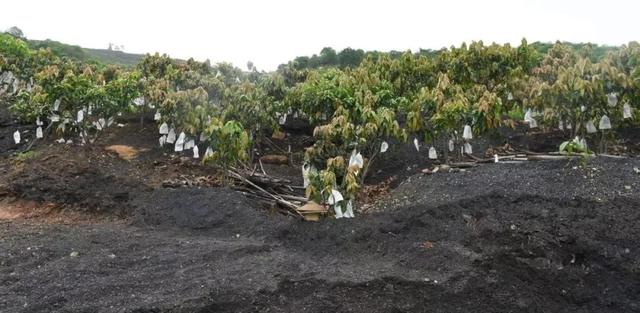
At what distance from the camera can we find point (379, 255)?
5078 millimetres

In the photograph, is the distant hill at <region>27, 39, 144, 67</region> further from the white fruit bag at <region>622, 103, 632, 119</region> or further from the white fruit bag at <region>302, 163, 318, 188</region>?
the white fruit bag at <region>622, 103, 632, 119</region>

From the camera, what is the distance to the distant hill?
26.0m

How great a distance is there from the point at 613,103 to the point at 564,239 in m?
2.41

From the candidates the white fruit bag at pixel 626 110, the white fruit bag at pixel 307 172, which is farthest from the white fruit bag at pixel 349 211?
the white fruit bag at pixel 626 110

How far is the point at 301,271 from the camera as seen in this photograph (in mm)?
4738

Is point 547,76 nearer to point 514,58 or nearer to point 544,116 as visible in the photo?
point 514,58

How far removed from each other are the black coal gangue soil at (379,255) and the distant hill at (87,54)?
19474 mm

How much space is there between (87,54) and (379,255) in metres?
28.7

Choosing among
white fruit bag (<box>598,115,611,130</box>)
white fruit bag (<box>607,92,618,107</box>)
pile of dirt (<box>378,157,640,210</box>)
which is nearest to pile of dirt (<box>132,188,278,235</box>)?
pile of dirt (<box>378,157,640,210</box>)

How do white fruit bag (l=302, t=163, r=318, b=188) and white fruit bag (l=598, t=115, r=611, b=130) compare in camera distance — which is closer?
white fruit bag (l=302, t=163, r=318, b=188)

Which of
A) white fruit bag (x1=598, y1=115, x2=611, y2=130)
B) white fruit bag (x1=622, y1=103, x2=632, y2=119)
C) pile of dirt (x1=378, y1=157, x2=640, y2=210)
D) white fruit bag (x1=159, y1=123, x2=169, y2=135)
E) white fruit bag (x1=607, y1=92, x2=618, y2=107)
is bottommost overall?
pile of dirt (x1=378, y1=157, x2=640, y2=210)

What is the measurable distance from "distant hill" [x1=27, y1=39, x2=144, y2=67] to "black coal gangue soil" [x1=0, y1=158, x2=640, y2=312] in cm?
1947

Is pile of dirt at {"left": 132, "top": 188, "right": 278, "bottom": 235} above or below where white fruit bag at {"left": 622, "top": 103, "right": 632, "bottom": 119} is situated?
below

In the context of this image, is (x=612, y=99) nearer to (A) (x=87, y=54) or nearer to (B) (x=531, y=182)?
(B) (x=531, y=182)
